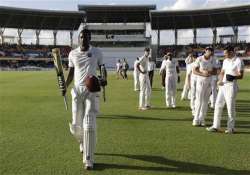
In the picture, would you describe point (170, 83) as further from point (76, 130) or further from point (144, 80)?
point (76, 130)

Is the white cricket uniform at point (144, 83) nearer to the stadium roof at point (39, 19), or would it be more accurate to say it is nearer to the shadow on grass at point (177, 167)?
the shadow on grass at point (177, 167)

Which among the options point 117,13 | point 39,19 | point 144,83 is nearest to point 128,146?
point 144,83

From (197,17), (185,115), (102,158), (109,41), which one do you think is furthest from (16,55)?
(102,158)

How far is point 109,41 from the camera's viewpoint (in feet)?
306

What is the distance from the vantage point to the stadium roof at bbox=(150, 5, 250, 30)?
80375mm

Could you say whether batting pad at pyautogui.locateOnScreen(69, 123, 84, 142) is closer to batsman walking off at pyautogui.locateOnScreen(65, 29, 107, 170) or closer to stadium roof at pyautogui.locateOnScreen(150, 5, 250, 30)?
batsman walking off at pyautogui.locateOnScreen(65, 29, 107, 170)

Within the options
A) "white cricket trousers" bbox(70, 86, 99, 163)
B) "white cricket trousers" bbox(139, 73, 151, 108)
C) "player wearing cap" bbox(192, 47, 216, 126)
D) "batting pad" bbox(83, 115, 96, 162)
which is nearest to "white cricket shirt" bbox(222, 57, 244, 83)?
"player wearing cap" bbox(192, 47, 216, 126)

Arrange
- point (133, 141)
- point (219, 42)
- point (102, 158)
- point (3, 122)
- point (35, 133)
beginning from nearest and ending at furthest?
1. point (102, 158)
2. point (133, 141)
3. point (35, 133)
4. point (3, 122)
5. point (219, 42)

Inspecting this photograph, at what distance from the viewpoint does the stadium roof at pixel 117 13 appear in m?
87.1

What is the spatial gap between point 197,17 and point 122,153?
79.7 metres

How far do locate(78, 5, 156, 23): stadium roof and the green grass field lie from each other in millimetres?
74708

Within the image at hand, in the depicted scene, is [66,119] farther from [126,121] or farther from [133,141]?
[133,141]

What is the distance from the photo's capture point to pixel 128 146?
898cm

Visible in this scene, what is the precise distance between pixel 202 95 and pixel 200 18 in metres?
76.5
